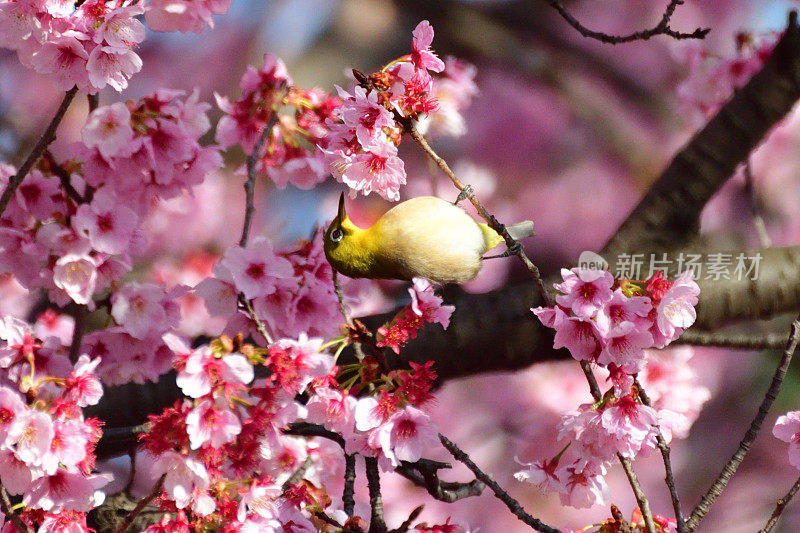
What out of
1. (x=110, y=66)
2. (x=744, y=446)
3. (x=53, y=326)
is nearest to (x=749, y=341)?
(x=744, y=446)

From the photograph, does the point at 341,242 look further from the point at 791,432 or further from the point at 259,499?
the point at 791,432

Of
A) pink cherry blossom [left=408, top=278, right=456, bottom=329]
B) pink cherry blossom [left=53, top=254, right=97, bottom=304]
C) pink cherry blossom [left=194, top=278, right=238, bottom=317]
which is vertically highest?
pink cherry blossom [left=408, top=278, right=456, bottom=329]

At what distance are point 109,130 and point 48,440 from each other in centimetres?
48

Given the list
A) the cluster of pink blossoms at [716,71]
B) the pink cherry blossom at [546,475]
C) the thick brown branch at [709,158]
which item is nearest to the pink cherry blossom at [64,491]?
the pink cherry blossom at [546,475]

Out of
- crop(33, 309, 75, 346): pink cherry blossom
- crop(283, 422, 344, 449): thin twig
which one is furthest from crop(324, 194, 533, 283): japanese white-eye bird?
crop(33, 309, 75, 346): pink cherry blossom

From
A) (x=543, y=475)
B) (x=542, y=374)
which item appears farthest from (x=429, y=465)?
(x=542, y=374)

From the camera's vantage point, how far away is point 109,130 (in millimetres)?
1130

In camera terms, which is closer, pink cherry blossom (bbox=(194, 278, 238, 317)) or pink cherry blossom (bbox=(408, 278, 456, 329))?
pink cherry blossom (bbox=(408, 278, 456, 329))

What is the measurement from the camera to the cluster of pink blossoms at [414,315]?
84cm

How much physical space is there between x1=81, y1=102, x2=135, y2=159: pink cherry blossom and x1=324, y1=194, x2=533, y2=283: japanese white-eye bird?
35 centimetres

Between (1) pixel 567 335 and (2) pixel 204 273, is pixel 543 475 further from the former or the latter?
(2) pixel 204 273

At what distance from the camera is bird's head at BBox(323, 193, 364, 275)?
104 centimetres

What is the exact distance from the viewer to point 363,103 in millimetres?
835

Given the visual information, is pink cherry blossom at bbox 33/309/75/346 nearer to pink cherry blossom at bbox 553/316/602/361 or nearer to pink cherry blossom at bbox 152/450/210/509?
pink cherry blossom at bbox 152/450/210/509
